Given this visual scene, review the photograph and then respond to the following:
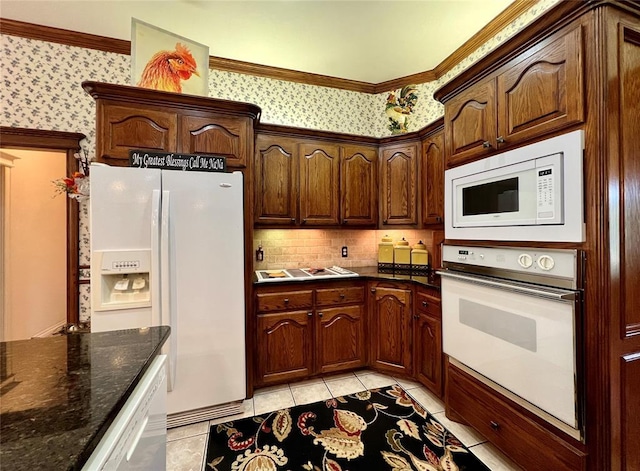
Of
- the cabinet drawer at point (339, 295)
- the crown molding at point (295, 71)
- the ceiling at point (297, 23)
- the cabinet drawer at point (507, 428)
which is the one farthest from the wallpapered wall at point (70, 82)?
the cabinet drawer at point (507, 428)

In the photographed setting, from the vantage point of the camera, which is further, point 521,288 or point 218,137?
point 218,137

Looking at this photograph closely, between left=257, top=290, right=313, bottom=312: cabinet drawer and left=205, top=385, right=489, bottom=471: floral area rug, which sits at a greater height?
left=257, top=290, right=313, bottom=312: cabinet drawer

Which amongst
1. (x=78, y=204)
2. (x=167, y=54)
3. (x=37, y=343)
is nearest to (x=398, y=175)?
(x=167, y=54)

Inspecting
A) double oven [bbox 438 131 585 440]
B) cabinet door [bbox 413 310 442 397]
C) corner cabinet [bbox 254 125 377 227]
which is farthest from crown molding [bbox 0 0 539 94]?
cabinet door [bbox 413 310 442 397]

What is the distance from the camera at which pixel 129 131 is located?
1.96 m

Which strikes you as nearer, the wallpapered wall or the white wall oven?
the white wall oven

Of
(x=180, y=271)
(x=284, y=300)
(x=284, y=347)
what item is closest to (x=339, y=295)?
(x=284, y=300)

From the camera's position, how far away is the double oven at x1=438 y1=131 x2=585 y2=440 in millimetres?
1198

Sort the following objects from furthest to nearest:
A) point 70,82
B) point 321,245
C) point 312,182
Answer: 1. point 321,245
2. point 312,182
3. point 70,82

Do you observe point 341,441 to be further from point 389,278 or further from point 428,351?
point 389,278

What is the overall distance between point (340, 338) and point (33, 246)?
4.13m

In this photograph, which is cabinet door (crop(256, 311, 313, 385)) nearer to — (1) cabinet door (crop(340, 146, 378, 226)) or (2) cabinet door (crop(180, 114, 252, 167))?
(1) cabinet door (crop(340, 146, 378, 226))

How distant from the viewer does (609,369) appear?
113 centimetres

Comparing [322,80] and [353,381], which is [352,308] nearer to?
[353,381]
